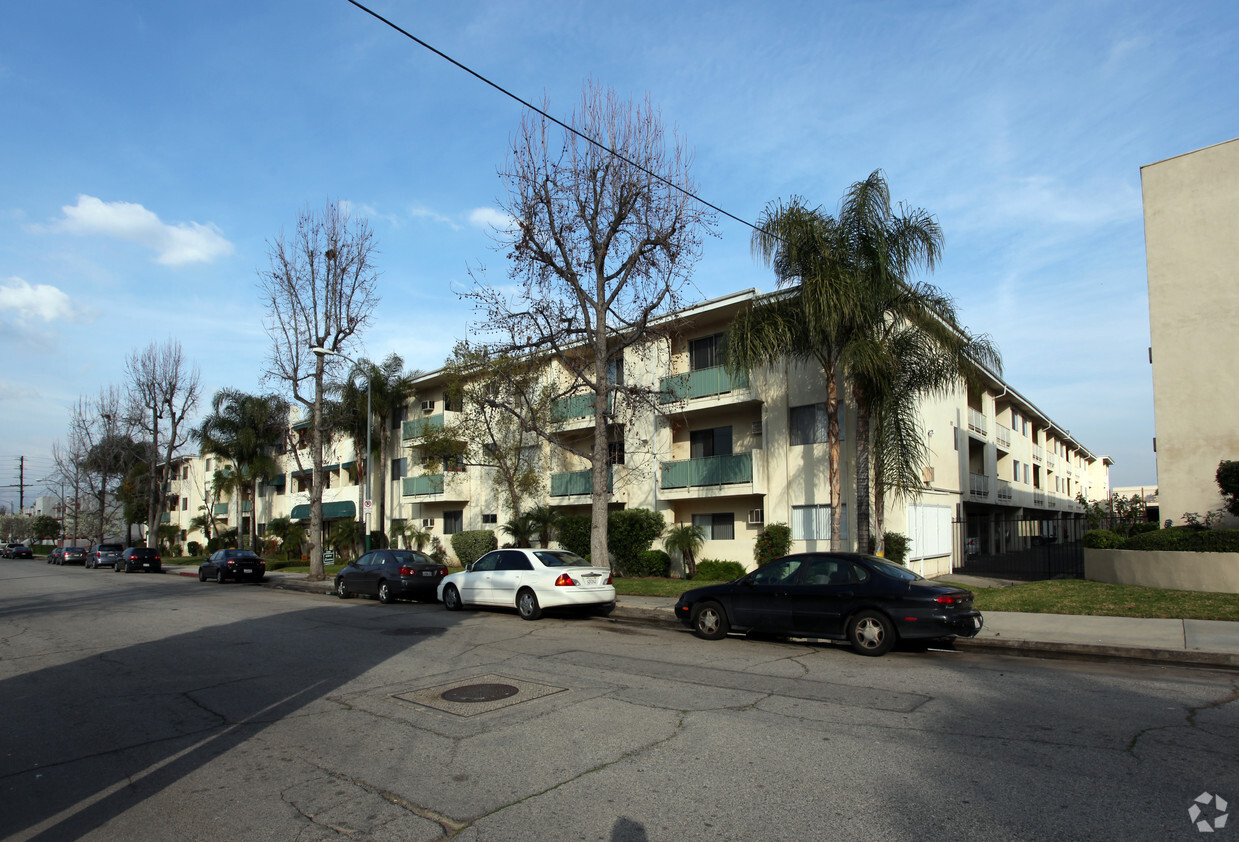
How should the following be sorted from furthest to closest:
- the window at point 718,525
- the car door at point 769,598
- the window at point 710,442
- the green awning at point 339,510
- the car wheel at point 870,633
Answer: the green awning at point 339,510 < the window at point 710,442 < the window at point 718,525 < the car door at point 769,598 < the car wheel at point 870,633

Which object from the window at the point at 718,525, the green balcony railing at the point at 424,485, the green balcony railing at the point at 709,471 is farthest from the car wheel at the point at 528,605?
the green balcony railing at the point at 424,485

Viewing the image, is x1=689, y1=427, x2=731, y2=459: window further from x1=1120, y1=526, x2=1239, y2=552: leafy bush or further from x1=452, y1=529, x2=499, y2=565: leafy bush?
x1=1120, y1=526, x2=1239, y2=552: leafy bush

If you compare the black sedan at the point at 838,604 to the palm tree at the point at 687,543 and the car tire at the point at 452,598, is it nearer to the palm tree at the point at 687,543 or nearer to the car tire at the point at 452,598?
the car tire at the point at 452,598

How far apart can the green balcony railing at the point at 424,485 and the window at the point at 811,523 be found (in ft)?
58.6

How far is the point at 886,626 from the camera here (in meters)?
10.3

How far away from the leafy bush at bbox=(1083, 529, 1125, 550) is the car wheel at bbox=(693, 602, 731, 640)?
11711mm

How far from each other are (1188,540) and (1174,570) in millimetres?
694

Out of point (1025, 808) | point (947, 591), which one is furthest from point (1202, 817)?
point (947, 591)

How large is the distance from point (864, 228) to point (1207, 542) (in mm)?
9591

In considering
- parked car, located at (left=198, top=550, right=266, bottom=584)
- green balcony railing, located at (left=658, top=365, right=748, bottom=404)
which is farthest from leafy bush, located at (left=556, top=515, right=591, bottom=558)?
parked car, located at (left=198, top=550, right=266, bottom=584)

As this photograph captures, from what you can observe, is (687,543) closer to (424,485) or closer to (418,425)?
(424,485)

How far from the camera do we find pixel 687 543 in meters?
24.1

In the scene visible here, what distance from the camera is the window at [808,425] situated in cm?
2272

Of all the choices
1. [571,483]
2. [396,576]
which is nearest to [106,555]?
[571,483]
